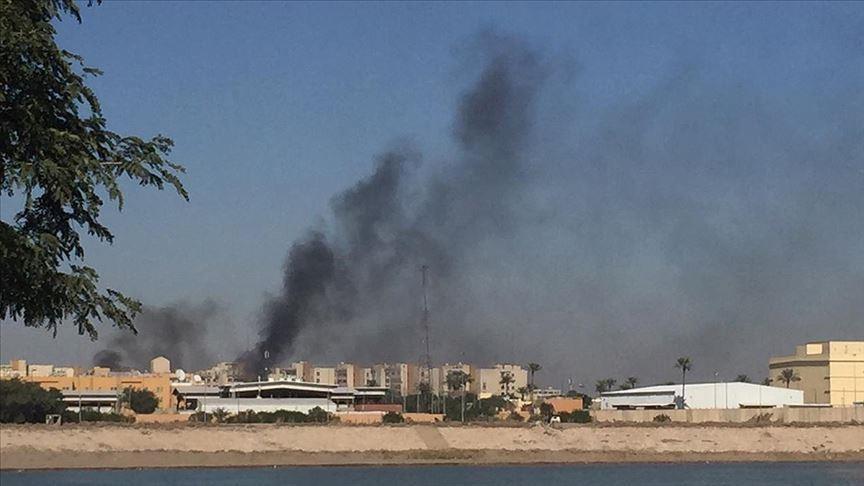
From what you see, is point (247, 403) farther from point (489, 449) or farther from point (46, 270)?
point (46, 270)

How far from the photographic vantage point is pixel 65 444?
109062 mm

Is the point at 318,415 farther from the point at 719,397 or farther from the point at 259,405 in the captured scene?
the point at 719,397

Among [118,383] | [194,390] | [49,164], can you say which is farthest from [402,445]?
[49,164]

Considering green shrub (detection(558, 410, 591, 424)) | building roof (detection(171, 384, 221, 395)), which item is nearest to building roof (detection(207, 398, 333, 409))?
building roof (detection(171, 384, 221, 395))

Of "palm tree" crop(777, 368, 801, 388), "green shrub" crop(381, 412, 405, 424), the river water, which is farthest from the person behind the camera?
"palm tree" crop(777, 368, 801, 388)

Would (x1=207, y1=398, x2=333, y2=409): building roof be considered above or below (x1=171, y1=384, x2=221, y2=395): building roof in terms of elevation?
below

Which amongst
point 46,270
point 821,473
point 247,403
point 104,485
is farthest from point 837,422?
point 46,270

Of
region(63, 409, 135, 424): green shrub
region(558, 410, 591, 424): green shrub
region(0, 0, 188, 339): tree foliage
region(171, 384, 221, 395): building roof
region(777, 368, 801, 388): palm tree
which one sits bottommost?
region(558, 410, 591, 424): green shrub

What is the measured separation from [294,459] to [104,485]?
34569mm

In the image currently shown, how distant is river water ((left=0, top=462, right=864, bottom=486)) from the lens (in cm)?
8625

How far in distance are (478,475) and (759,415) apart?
5724cm

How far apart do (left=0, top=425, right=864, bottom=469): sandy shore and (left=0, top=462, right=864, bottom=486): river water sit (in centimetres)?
514

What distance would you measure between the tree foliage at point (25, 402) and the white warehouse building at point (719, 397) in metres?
76.9

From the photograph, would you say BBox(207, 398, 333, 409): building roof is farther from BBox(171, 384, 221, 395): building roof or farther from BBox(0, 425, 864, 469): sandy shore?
BBox(0, 425, 864, 469): sandy shore
